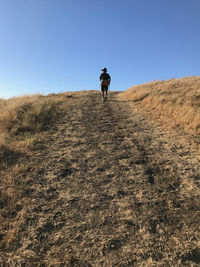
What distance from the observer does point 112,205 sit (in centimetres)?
411

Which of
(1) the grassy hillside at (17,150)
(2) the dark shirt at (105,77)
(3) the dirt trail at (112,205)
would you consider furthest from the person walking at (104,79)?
(3) the dirt trail at (112,205)

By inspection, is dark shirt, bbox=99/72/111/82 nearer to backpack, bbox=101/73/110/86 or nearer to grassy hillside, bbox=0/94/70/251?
backpack, bbox=101/73/110/86

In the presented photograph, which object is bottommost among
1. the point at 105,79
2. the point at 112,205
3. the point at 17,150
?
the point at 112,205

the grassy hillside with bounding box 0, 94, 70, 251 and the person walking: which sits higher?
the person walking

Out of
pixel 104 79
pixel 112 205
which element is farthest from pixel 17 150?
pixel 104 79

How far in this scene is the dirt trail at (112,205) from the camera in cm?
314

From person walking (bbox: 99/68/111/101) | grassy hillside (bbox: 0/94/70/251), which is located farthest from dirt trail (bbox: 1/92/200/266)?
person walking (bbox: 99/68/111/101)

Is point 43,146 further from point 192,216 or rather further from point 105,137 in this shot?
point 192,216

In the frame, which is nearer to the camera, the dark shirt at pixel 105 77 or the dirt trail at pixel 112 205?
the dirt trail at pixel 112 205

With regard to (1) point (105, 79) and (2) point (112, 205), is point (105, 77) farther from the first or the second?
(2) point (112, 205)

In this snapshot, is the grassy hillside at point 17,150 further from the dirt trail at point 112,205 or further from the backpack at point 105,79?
the backpack at point 105,79

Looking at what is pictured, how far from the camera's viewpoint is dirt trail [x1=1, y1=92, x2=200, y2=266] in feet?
10.3

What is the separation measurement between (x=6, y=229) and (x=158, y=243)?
2699 mm

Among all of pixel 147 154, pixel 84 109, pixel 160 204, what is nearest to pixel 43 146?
pixel 147 154
